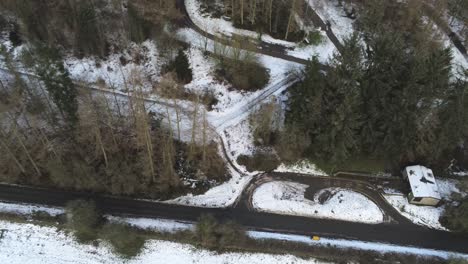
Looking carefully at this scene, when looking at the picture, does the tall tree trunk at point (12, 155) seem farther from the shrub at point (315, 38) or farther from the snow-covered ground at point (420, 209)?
the snow-covered ground at point (420, 209)

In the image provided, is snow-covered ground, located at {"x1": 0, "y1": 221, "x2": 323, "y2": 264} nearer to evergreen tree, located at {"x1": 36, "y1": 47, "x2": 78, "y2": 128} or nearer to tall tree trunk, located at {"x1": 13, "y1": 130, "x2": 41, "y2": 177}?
tall tree trunk, located at {"x1": 13, "y1": 130, "x2": 41, "y2": 177}

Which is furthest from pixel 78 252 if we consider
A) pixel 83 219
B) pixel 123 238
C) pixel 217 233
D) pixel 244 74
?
pixel 244 74

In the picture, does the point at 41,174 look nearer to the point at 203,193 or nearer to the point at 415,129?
the point at 203,193

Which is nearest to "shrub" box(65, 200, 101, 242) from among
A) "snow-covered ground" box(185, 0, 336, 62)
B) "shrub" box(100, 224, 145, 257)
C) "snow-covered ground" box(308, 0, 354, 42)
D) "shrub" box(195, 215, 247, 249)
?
"shrub" box(100, 224, 145, 257)

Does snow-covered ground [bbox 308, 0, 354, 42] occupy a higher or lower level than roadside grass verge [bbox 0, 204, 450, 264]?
higher

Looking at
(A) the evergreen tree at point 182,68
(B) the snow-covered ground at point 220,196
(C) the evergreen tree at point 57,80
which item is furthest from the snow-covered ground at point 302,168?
(C) the evergreen tree at point 57,80

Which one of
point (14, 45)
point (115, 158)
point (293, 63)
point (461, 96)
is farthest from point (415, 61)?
point (14, 45)

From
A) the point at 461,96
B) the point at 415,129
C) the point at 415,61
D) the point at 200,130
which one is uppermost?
the point at 415,61
